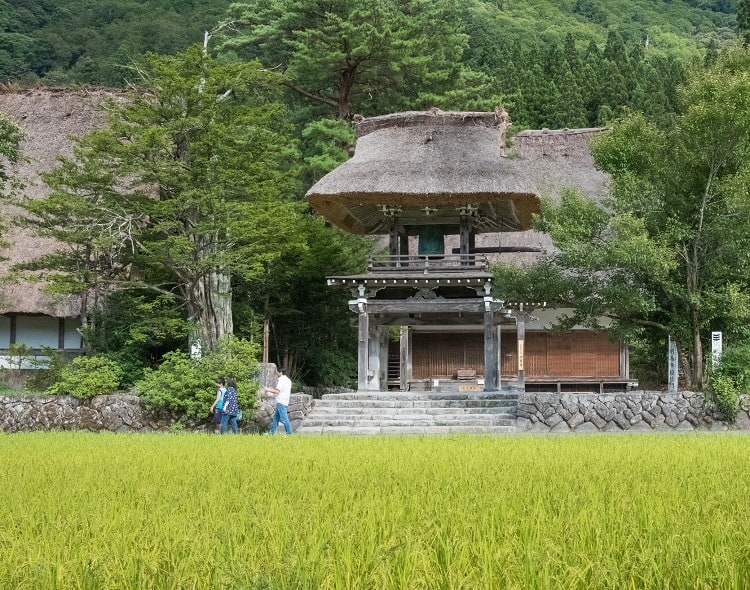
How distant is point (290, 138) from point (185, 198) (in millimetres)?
6924

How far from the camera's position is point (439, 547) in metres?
3.27

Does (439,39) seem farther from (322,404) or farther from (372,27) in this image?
(322,404)

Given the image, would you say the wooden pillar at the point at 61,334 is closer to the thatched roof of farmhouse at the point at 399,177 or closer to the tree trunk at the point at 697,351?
the thatched roof of farmhouse at the point at 399,177

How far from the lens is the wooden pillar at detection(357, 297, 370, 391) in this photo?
17.2 metres

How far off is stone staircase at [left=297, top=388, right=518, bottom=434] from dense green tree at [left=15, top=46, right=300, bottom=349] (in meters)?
2.93

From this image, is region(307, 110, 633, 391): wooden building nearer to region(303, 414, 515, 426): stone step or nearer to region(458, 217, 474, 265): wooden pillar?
region(458, 217, 474, 265): wooden pillar

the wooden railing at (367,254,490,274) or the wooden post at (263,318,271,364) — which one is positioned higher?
the wooden railing at (367,254,490,274)

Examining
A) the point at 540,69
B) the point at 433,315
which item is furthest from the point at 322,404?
the point at 540,69

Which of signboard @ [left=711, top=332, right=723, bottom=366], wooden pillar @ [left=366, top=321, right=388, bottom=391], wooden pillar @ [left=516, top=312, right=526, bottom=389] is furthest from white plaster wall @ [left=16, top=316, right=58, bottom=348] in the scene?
signboard @ [left=711, top=332, right=723, bottom=366]

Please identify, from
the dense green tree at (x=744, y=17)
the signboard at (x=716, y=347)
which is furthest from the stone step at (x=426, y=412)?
the dense green tree at (x=744, y=17)

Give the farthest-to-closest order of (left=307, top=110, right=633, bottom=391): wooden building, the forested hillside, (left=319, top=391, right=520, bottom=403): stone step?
the forested hillside → (left=307, top=110, right=633, bottom=391): wooden building → (left=319, top=391, right=520, bottom=403): stone step

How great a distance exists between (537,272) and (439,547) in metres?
12.4

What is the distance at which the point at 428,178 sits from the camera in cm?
1753

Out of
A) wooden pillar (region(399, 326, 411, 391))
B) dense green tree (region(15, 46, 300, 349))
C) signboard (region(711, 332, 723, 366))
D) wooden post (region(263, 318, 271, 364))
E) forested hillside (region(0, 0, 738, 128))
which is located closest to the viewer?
signboard (region(711, 332, 723, 366))
